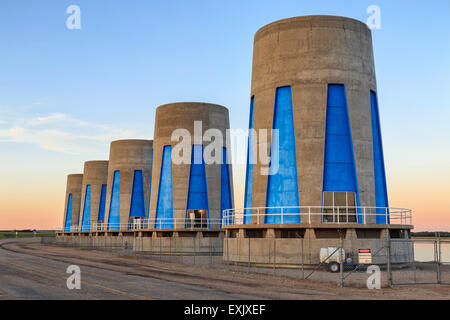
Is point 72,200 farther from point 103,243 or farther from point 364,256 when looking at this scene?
point 364,256

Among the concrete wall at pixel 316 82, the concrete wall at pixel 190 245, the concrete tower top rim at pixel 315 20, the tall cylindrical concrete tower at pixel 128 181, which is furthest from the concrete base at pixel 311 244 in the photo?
the tall cylindrical concrete tower at pixel 128 181

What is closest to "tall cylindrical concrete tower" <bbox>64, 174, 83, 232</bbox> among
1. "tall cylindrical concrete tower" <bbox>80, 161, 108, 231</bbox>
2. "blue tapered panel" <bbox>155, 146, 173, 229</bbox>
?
"tall cylindrical concrete tower" <bbox>80, 161, 108, 231</bbox>

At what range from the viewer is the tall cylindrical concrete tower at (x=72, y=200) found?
324 feet

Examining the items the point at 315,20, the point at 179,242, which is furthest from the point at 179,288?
the point at 179,242

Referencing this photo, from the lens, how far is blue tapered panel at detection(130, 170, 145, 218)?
66750 millimetres

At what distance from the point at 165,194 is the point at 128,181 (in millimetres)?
17085

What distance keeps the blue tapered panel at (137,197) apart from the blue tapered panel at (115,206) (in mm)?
3118

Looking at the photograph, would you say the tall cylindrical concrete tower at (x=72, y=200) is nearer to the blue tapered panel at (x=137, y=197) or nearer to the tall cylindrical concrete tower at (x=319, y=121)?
the blue tapered panel at (x=137, y=197)

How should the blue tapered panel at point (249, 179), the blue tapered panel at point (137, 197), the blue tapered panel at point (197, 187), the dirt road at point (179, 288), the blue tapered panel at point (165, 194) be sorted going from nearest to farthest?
the dirt road at point (179, 288) → the blue tapered panel at point (249, 179) → the blue tapered panel at point (197, 187) → the blue tapered panel at point (165, 194) → the blue tapered panel at point (137, 197)

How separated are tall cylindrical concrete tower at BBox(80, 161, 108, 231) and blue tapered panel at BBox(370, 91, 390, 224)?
5567cm
